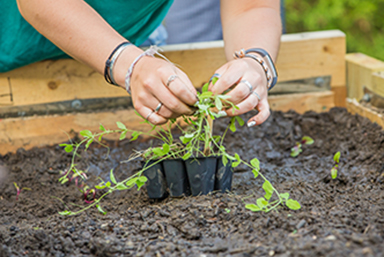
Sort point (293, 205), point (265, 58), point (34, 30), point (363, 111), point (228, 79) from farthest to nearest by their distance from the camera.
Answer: point (363, 111), point (34, 30), point (265, 58), point (228, 79), point (293, 205)

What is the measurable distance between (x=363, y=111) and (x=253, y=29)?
71 centimetres

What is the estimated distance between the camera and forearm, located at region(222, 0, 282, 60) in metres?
1.37

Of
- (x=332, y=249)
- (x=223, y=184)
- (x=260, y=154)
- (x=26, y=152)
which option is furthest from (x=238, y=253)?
(x=26, y=152)

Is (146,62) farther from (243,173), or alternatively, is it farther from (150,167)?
(243,173)

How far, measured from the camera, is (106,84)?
176cm

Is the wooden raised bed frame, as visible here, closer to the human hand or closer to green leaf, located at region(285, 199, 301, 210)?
the human hand

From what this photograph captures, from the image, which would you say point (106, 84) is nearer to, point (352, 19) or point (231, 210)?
point (231, 210)

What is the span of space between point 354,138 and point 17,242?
1.31m

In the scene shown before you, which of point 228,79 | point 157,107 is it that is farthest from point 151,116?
point 228,79

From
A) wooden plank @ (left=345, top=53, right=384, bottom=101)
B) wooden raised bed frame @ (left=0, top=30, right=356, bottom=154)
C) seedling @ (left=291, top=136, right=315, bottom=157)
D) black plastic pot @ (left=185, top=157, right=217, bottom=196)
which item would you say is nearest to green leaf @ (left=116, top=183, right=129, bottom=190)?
black plastic pot @ (left=185, top=157, right=217, bottom=196)

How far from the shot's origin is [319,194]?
1.17 meters

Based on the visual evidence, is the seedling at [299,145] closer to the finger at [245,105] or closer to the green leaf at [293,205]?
the finger at [245,105]

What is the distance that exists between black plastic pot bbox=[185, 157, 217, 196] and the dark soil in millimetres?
47

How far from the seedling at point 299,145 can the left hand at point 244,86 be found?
48 centimetres
